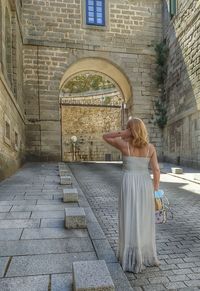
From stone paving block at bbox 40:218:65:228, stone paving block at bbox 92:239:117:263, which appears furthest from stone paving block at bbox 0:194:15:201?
stone paving block at bbox 92:239:117:263

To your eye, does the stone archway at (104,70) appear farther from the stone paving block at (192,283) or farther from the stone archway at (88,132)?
the stone paving block at (192,283)

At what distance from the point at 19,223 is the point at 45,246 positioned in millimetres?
1113

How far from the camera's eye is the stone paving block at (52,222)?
15.2 ft

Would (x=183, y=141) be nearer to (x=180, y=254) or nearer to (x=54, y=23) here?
(x=54, y=23)

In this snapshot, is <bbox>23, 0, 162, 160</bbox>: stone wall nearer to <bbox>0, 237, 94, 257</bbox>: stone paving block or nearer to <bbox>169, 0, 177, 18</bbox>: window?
<bbox>169, 0, 177, 18</bbox>: window

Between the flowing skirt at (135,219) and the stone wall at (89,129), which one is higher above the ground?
the stone wall at (89,129)

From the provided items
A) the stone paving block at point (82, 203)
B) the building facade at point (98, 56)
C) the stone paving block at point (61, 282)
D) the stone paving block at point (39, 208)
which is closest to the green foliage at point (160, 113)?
the building facade at point (98, 56)

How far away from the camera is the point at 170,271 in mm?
3295

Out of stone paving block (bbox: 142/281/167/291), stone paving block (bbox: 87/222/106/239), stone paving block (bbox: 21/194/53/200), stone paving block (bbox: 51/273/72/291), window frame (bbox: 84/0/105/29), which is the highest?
window frame (bbox: 84/0/105/29)

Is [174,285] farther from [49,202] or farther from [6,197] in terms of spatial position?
[6,197]

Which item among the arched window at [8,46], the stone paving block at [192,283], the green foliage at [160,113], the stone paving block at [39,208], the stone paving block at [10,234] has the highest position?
the arched window at [8,46]

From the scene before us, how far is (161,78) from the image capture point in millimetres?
18672

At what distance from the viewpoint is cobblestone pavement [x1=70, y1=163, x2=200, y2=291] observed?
305 cm

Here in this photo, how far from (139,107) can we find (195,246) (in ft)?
47.9
